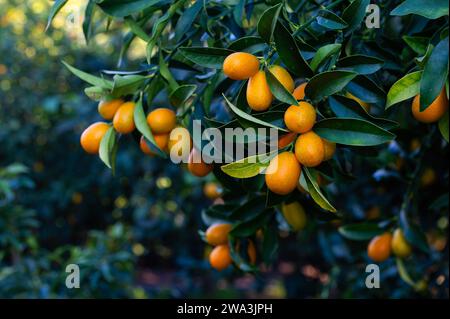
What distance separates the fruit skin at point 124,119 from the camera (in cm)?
90

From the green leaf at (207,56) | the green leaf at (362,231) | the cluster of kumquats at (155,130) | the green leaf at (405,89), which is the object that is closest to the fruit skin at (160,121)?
the cluster of kumquats at (155,130)

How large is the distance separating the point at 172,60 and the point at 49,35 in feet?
7.87

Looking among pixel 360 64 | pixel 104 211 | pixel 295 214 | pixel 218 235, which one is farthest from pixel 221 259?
pixel 104 211

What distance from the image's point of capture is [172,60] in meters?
1.01

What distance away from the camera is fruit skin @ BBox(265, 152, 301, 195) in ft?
2.47

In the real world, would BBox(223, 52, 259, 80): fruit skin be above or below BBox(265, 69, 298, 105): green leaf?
above

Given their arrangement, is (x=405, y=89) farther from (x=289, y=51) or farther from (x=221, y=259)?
(x=221, y=259)

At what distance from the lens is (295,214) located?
1082 mm

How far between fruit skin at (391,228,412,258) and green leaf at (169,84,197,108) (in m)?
0.59

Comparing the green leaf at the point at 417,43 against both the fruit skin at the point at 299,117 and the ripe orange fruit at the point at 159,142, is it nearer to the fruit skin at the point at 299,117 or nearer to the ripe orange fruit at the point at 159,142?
the fruit skin at the point at 299,117

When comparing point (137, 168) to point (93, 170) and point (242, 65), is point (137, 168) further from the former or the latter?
point (242, 65)

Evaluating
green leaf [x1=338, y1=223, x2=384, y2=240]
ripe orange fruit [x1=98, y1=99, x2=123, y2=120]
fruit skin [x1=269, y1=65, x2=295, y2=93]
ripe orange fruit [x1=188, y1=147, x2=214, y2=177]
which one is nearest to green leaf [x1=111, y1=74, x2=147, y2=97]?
ripe orange fruit [x1=98, y1=99, x2=123, y2=120]

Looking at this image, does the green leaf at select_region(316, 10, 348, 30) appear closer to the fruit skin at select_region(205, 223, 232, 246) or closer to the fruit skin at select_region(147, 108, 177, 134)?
the fruit skin at select_region(147, 108, 177, 134)

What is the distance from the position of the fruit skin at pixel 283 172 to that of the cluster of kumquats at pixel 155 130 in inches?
A: 6.9
